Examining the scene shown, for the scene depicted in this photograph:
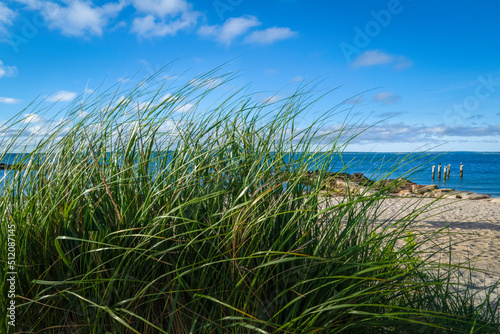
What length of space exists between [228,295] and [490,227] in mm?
9722

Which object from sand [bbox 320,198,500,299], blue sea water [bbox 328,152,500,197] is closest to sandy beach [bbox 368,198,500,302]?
sand [bbox 320,198,500,299]

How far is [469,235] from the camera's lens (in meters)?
5.53

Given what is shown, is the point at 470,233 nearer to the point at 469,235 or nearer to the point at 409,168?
the point at 469,235

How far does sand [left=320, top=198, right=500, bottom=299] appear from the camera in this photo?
220 cm

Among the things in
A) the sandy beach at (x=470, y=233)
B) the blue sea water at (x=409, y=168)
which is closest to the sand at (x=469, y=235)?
the sandy beach at (x=470, y=233)

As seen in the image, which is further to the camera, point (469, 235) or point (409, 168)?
point (409, 168)

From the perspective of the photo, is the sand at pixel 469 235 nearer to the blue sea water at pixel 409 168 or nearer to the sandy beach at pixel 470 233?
the sandy beach at pixel 470 233

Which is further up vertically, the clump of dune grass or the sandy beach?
the clump of dune grass

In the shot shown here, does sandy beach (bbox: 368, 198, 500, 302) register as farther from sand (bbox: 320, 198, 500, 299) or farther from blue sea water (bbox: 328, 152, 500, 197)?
blue sea water (bbox: 328, 152, 500, 197)

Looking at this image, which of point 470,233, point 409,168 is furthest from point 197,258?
point 409,168

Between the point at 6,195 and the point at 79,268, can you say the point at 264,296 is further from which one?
the point at 6,195

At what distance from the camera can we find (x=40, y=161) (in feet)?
7.15

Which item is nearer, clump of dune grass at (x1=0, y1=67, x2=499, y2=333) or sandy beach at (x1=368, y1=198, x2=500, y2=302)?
Result: clump of dune grass at (x1=0, y1=67, x2=499, y2=333)

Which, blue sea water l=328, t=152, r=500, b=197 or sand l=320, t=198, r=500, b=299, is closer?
blue sea water l=328, t=152, r=500, b=197
